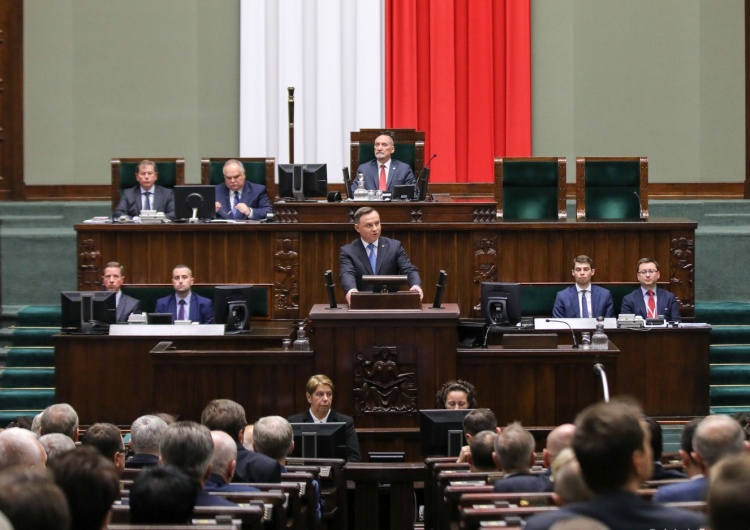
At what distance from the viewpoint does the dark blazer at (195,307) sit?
9.27 m

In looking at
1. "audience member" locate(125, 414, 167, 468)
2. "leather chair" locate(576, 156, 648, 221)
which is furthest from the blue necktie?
"audience member" locate(125, 414, 167, 468)

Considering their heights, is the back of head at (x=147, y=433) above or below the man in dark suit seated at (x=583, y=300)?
below

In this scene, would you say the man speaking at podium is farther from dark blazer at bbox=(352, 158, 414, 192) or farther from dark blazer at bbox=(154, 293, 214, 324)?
dark blazer at bbox=(352, 158, 414, 192)

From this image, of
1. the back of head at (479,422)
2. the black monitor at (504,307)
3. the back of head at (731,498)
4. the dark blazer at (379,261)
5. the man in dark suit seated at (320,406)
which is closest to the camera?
the back of head at (731,498)

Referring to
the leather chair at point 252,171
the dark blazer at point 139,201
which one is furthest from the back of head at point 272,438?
the leather chair at point 252,171

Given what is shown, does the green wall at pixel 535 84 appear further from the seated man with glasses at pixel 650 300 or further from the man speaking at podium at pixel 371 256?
the man speaking at podium at pixel 371 256

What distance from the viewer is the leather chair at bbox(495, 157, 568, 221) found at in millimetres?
9977

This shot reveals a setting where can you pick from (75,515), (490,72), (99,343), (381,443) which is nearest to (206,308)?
(99,343)

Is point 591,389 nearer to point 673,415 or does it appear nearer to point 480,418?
point 673,415

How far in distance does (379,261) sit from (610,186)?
231cm

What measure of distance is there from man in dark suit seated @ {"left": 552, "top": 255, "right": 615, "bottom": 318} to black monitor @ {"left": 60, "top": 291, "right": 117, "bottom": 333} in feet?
10.3

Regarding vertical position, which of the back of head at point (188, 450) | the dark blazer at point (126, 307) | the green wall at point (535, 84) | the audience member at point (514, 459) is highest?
the green wall at point (535, 84)

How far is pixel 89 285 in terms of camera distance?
9758 millimetres

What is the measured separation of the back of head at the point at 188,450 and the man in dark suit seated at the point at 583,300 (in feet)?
17.3
